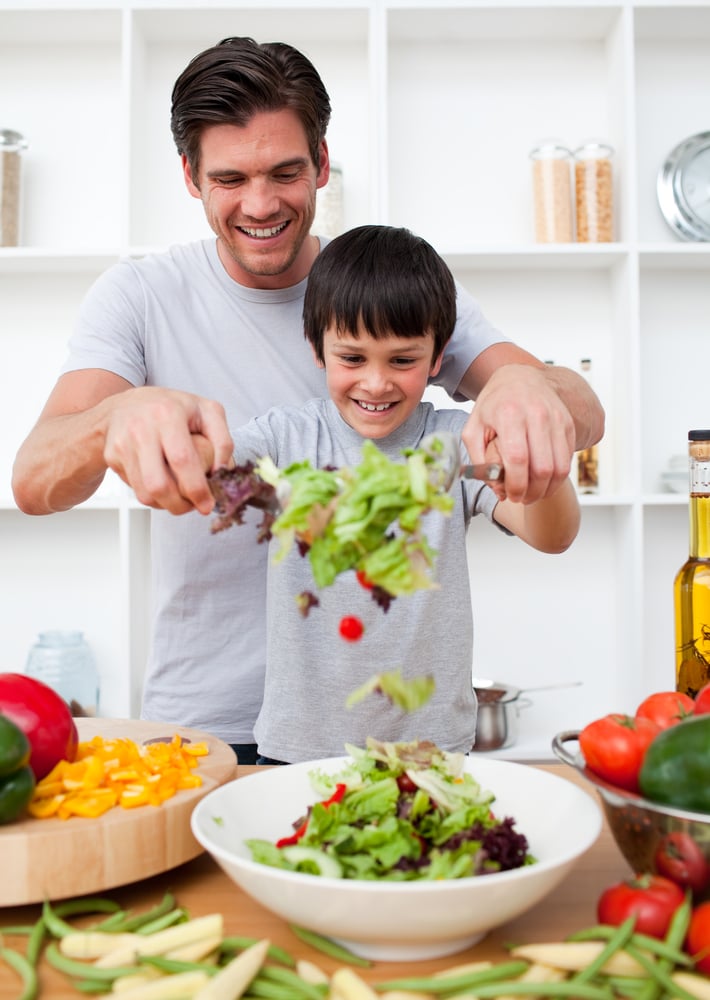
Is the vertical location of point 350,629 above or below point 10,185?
below

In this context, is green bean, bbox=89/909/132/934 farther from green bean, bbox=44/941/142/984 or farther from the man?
the man

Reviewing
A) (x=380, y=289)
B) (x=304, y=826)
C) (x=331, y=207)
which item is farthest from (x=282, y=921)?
(x=331, y=207)

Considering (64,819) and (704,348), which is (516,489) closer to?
(64,819)

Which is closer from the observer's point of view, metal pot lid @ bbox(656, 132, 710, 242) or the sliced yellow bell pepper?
the sliced yellow bell pepper

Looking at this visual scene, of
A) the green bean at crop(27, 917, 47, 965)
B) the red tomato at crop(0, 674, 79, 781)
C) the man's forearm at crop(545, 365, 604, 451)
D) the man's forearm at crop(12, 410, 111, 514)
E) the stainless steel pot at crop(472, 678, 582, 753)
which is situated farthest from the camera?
the stainless steel pot at crop(472, 678, 582, 753)

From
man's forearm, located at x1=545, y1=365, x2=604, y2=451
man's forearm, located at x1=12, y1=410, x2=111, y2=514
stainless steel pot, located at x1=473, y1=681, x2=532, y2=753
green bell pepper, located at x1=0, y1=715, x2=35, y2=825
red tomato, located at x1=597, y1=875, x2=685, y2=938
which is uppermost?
man's forearm, located at x1=545, y1=365, x2=604, y2=451

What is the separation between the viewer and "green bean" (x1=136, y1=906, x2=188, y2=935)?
2.65 ft

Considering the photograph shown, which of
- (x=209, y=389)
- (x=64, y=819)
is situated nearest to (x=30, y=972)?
(x=64, y=819)

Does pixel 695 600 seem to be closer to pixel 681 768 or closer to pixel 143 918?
pixel 681 768

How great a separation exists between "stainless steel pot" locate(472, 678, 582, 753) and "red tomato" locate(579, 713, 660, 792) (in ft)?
5.33

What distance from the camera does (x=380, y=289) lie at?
1452 millimetres

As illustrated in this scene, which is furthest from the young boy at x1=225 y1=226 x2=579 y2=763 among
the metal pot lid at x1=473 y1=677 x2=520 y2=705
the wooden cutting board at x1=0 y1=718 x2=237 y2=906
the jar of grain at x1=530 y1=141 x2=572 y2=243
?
the jar of grain at x1=530 y1=141 x2=572 y2=243

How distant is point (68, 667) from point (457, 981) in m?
2.07

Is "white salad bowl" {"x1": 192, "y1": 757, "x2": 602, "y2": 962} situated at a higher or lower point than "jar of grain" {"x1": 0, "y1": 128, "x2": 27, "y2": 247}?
lower
